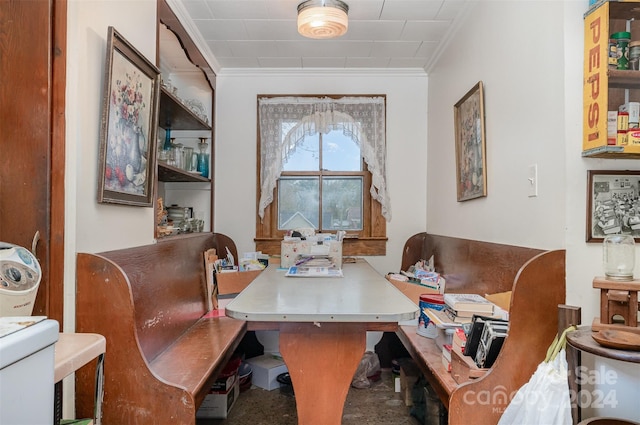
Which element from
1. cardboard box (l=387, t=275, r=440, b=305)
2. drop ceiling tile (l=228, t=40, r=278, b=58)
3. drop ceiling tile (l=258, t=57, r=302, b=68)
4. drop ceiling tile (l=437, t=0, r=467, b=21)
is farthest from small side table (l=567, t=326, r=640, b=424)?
drop ceiling tile (l=258, t=57, r=302, b=68)

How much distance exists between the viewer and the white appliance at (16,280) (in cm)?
100

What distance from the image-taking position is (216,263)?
2.89 m

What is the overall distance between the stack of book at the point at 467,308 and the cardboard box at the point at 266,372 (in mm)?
1546

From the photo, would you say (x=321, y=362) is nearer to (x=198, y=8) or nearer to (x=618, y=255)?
(x=618, y=255)

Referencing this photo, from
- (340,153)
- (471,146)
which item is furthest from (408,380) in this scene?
(340,153)

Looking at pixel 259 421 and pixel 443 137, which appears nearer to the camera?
pixel 259 421

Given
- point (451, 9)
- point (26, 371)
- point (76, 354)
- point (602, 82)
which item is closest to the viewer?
point (26, 371)

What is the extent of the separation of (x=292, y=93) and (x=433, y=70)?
1.23m

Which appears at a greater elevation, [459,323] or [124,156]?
[124,156]

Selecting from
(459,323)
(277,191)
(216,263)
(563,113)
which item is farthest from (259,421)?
(563,113)

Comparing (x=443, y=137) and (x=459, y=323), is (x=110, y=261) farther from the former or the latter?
(x=443, y=137)

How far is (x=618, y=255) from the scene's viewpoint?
4.58ft

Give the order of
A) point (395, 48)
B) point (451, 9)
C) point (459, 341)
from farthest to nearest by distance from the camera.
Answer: point (395, 48) → point (451, 9) → point (459, 341)

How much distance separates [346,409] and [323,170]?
191cm
